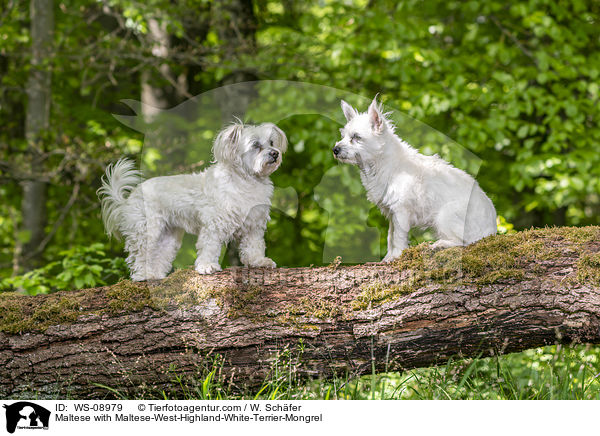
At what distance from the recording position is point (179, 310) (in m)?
4.61

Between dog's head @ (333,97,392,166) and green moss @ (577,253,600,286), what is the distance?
6.30ft

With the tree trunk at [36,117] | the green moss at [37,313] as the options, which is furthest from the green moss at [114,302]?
the tree trunk at [36,117]

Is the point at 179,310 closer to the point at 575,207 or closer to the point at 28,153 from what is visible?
the point at 28,153

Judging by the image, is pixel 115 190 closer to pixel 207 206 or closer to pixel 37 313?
pixel 207 206

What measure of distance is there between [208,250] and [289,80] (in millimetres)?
3067

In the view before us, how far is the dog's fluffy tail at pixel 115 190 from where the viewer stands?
5000mm

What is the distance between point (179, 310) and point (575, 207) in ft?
43.7

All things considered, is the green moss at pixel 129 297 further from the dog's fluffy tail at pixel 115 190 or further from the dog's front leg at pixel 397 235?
the dog's front leg at pixel 397 235

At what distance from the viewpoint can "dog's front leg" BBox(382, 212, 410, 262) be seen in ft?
15.2

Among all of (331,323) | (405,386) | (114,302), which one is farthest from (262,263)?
(405,386)
